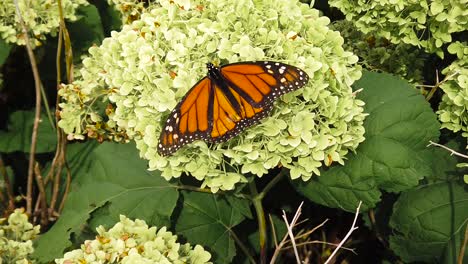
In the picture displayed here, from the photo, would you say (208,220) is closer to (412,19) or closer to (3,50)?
(412,19)

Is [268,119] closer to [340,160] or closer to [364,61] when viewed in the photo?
A: [340,160]

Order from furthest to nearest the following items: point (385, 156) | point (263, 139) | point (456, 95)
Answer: point (456, 95)
point (385, 156)
point (263, 139)

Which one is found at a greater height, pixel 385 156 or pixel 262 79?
pixel 262 79

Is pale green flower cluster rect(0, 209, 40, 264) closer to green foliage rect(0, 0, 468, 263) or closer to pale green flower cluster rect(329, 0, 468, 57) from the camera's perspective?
green foliage rect(0, 0, 468, 263)

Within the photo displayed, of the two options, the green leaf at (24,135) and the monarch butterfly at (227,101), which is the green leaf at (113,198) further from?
the green leaf at (24,135)

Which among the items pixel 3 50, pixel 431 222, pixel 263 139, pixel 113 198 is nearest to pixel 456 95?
pixel 431 222

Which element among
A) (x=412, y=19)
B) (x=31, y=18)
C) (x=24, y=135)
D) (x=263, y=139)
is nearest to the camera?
(x=263, y=139)

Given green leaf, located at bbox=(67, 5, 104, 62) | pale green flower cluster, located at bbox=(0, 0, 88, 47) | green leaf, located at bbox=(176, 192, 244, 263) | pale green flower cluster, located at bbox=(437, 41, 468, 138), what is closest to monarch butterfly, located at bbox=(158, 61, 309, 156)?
green leaf, located at bbox=(176, 192, 244, 263)

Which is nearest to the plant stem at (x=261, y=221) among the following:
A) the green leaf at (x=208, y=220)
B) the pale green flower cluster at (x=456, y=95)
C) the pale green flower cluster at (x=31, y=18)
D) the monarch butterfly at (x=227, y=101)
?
the green leaf at (x=208, y=220)

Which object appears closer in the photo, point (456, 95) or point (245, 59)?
point (245, 59)
